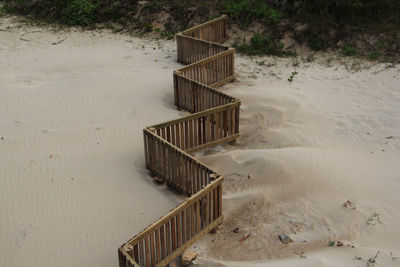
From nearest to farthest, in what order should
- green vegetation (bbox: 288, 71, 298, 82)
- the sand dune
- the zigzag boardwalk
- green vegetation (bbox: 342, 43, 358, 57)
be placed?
1. the zigzag boardwalk
2. the sand dune
3. green vegetation (bbox: 288, 71, 298, 82)
4. green vegetation (bbox: 342, 43, 358, 57)

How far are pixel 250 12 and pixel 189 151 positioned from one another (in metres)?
10.5

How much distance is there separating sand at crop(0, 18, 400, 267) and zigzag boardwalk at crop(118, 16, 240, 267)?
1.29 ft

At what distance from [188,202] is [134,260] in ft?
4.79

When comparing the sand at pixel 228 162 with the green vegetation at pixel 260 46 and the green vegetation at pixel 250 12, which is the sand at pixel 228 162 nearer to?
the green vegetation at pixel 260 46

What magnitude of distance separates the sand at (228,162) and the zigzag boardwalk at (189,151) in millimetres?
393

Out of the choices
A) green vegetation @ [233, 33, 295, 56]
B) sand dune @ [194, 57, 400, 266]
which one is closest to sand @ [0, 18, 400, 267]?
sand dune @ [194, 57, 400, 266]

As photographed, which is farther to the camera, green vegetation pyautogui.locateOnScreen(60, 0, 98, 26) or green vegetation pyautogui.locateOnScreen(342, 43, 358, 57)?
green vegetation pyautogui.locateOnScreen(60, 0, 98, 26)

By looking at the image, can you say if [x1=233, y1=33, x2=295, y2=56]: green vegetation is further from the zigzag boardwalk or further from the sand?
the zigzag boardwalk

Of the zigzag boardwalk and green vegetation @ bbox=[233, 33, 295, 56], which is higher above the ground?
green vegetation @ bbox=[233, 33, 295, 56]

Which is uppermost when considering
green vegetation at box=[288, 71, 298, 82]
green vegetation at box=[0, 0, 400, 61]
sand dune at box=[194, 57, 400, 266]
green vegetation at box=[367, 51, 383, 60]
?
green vegetation at box=[0, 0, 400, 61]

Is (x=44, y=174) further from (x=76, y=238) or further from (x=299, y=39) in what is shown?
(x=299, y=39)

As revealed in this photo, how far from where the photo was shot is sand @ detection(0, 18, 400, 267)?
8477 millimetres

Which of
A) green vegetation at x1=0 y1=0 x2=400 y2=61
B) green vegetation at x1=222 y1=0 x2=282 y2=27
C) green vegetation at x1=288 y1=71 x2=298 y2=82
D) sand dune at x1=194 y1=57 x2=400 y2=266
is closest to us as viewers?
sand dune at x1=194 y1=57 x2=400 y2=266

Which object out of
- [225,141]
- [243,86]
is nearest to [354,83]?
[243,86]
